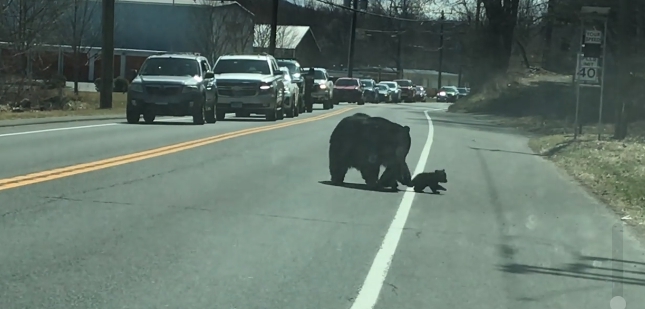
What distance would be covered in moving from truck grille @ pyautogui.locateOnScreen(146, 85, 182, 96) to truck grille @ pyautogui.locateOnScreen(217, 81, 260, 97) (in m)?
4.37

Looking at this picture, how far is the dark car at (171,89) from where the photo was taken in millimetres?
26469

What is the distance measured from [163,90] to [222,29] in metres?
36.1

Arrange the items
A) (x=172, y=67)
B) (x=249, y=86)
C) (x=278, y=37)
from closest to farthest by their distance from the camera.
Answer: (x=172, y=67), (x=249, y=86), (x=278, y=37)

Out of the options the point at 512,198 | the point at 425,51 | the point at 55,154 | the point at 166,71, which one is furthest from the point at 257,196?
the point at 425,51

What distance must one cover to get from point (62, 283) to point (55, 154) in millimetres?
9077

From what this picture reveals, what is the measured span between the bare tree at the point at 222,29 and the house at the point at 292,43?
2.54 m

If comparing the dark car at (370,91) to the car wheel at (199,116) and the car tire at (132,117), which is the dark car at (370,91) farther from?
the car tire at (132,117)

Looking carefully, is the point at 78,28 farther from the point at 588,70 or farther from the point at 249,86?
the point at 588,70

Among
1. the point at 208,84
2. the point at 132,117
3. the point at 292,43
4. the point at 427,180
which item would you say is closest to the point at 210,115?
the point at 208,84

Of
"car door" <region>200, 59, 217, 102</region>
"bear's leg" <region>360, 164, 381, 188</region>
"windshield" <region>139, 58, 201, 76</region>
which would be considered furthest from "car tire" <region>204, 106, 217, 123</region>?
"bear's leg" <region>360, 164, 381, 188</region>

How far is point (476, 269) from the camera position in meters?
8.98

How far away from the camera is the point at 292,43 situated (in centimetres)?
8650

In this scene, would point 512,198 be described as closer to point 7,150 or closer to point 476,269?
point 476,269

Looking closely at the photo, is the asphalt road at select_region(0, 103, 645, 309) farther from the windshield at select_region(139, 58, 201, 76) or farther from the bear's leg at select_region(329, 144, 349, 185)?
the windshield at select_region(139, 58, 201, 76)
